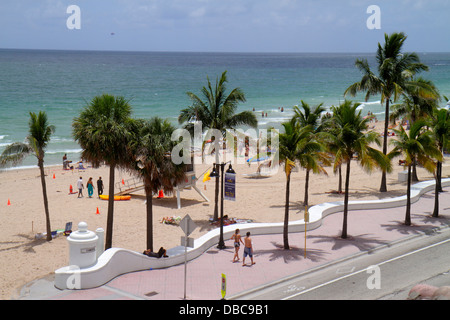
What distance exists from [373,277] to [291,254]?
126 inches

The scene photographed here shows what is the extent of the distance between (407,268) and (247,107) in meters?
76.5

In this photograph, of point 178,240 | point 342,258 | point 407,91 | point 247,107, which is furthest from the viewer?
point 247,107

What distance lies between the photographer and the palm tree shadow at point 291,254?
1670cm

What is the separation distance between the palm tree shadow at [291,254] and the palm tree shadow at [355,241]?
3.03ft

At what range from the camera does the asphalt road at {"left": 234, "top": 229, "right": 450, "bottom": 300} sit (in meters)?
13.5

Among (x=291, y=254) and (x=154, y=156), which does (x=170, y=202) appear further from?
(x=291, y=254)

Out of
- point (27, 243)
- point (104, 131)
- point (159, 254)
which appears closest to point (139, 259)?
point (159, 254)

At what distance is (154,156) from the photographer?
16.9 meters

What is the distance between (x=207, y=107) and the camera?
21641 mm

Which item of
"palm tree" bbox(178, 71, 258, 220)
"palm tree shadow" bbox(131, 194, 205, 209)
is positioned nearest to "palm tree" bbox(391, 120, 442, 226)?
"palm tree" bbox(178, 71, 258, 220)

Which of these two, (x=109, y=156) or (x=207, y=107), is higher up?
(x=207, y=107)
